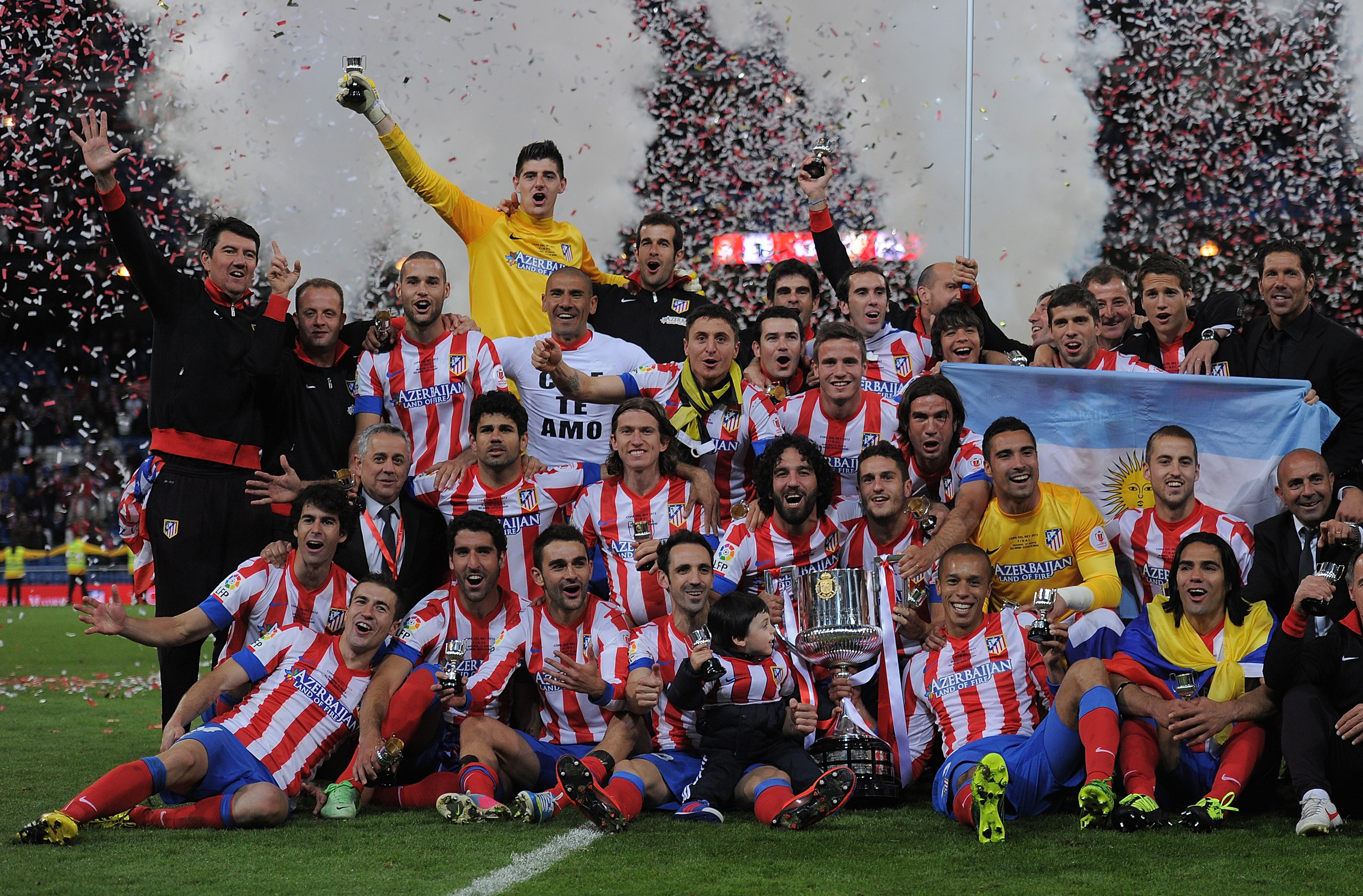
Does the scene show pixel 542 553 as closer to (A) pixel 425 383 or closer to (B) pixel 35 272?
(A) pixel 425 383

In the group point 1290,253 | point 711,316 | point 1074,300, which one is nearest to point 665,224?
point 711,316

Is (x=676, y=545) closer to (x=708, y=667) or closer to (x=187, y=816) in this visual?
(x=708, y=667)

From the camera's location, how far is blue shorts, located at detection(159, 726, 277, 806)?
193 inches

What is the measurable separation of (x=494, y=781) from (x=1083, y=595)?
8.33ft

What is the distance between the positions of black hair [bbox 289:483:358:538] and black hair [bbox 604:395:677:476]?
1.22 m

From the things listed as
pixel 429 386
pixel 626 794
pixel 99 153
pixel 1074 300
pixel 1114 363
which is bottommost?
pixel 626 794

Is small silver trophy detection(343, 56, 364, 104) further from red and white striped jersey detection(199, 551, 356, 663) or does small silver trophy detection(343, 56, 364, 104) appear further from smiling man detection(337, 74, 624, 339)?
red and white striped jersey detection(199, 551, 356, 663)

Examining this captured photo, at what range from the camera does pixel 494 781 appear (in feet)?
16.6

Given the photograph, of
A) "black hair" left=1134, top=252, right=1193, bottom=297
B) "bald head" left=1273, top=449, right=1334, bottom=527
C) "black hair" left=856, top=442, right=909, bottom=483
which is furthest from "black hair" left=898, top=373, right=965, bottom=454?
"black hair" left=1134, top=252, right=1193, bottom=297

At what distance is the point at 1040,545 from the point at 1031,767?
115 centimetres

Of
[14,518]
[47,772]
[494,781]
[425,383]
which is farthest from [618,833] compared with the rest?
[14,518]

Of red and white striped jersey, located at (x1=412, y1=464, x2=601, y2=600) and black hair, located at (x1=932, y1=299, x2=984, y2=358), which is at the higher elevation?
black hair, located at (x1=932, y1=299, x2=984, y2=358)

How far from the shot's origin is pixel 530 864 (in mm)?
4152

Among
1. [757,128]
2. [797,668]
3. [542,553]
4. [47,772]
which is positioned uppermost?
[757,128]
